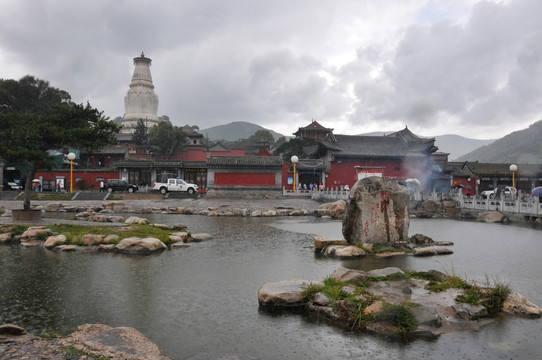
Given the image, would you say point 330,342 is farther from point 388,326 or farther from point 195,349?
point 195,349

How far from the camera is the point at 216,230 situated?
20.8 metres

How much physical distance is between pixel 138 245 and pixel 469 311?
10.6 metres

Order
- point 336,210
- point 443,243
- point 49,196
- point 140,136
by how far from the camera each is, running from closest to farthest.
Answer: point 443,243, point 336,210, point 49,196, point 140,136

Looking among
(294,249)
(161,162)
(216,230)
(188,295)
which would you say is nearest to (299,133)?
(161,162)

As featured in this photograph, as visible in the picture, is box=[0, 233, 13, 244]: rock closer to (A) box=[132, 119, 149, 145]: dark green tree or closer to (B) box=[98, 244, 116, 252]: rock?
(B) box=[98, 244, 116, 252]: rock

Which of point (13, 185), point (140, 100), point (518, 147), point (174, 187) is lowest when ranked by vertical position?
point (174, 187)

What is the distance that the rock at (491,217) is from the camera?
2728cm

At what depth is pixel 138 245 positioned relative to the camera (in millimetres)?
13992

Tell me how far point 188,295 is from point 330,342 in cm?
375

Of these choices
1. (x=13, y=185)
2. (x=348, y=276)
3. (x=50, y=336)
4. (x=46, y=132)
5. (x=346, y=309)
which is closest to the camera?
(x=50, y=336)

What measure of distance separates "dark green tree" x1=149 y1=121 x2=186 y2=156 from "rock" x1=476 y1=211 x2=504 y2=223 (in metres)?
47.9

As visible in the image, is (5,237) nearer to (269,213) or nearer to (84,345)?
(84,345)

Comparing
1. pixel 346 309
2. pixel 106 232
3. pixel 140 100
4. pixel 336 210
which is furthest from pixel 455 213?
pixel 140 100

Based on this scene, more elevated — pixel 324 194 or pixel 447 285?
pixel 324 194
